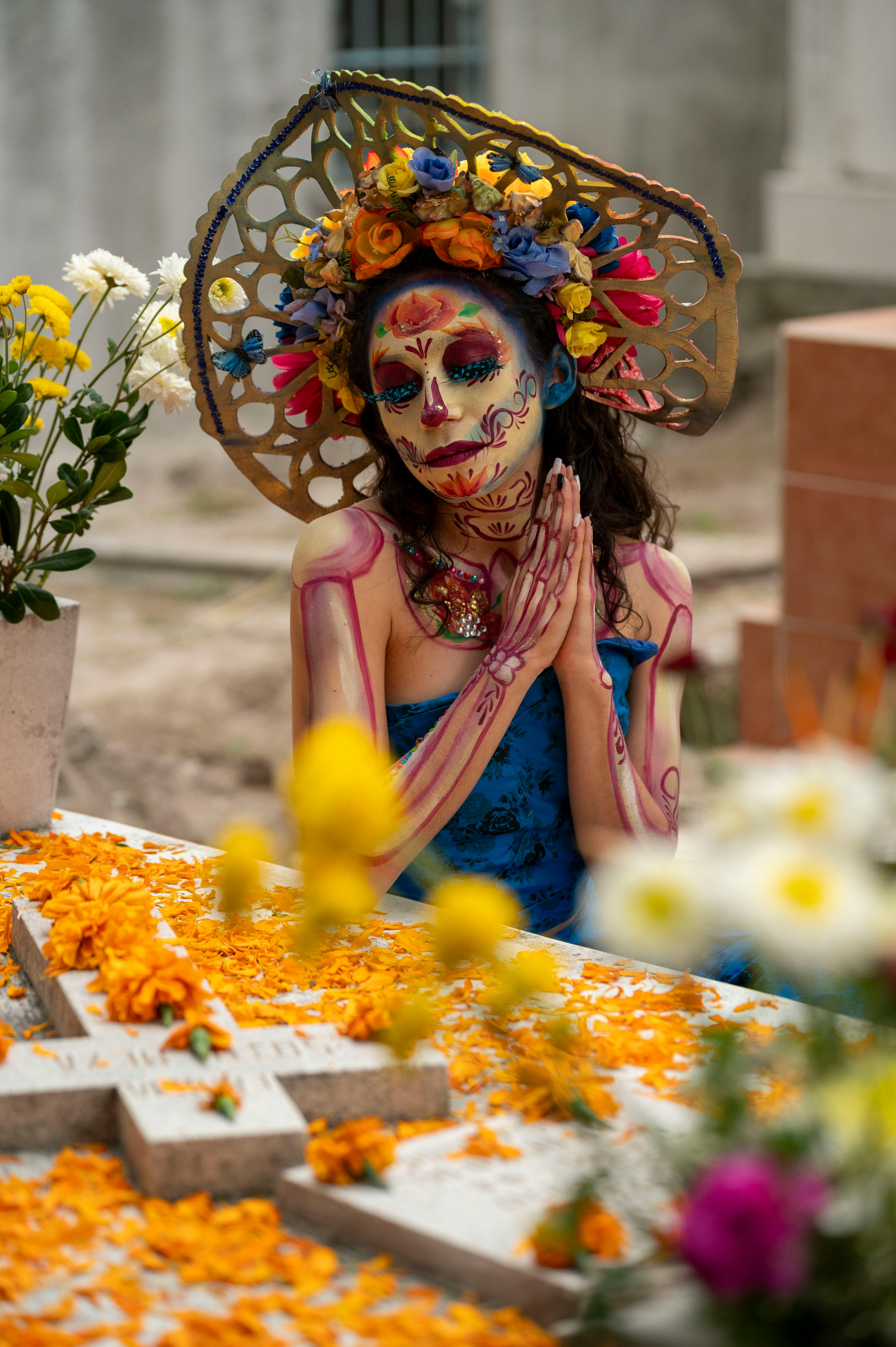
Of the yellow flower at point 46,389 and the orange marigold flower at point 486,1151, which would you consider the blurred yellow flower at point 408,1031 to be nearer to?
the orange marigold flower at point 486,1151

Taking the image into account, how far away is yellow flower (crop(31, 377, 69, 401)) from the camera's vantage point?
6.92ft

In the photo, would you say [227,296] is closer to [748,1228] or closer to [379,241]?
[379,241]

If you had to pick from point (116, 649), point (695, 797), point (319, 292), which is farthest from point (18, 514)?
point (116, 649)

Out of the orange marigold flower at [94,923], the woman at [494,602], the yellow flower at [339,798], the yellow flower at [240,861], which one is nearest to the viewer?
the yellow flower at [339,798]

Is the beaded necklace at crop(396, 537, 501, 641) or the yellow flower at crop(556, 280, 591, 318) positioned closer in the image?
the yellow flower at crop(556, 280, 591, 318)

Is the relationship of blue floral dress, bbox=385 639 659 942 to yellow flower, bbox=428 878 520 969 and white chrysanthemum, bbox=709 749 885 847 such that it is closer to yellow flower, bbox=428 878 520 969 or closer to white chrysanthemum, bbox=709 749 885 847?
yellow flower, bbox=428 878 520 969

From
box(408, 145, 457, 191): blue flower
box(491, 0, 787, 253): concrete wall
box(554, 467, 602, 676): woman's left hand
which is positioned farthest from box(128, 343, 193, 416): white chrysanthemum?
box(491, 0, 787, 253): concrete wall

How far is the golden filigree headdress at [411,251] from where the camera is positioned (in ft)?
6.75

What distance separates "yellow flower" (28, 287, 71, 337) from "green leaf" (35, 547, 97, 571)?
30 cm

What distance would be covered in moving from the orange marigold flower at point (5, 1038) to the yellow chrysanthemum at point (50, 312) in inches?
38.2

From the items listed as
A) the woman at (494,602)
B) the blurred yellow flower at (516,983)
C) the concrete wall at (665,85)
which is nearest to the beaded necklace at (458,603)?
the woman at (494,602)

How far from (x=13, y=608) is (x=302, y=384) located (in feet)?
1.83

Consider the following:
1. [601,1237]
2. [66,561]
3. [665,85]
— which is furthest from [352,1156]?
[665,85]

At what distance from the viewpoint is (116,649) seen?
287 inches
